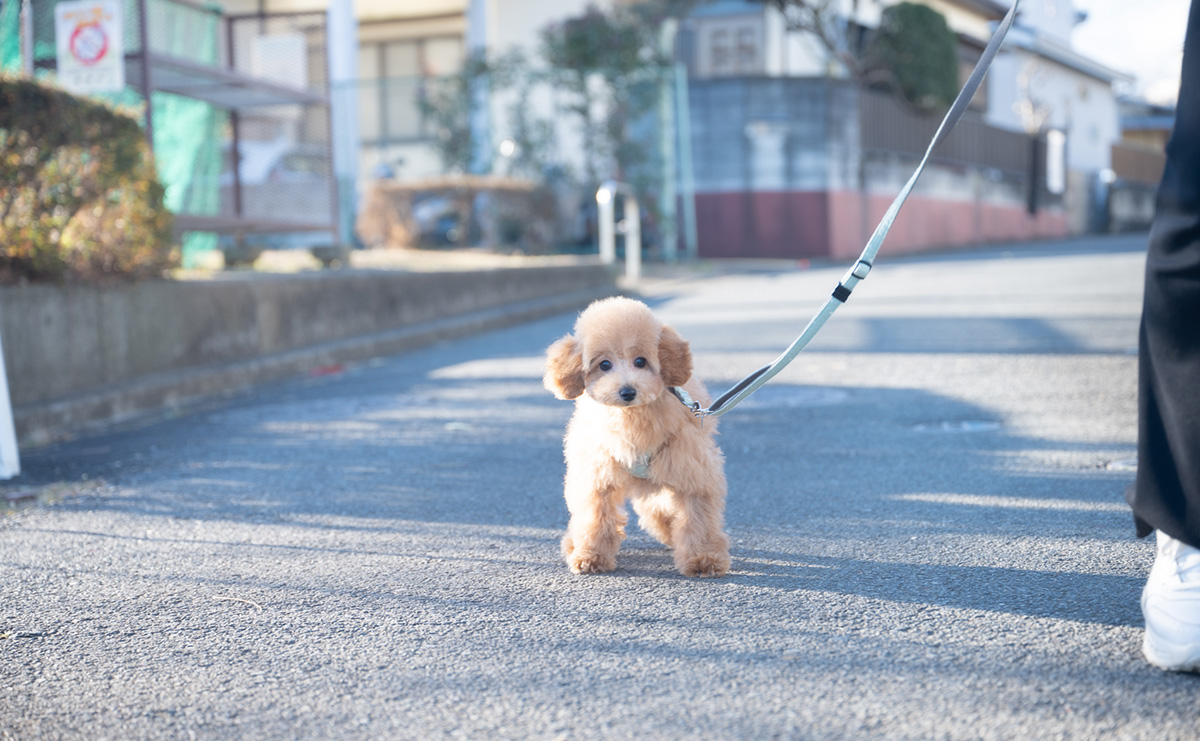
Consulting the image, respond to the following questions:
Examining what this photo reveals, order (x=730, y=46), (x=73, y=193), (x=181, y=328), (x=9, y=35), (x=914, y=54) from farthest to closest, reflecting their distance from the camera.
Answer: (x=914, y=54), (x=730, y=46), (x=9, y=35), (x=181, y=328), (x=73, y=193)

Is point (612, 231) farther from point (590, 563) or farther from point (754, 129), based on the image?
point (590, 563)

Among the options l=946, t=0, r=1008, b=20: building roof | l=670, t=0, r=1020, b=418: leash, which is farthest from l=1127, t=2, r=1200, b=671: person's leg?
l=946, t=0, r=1008, b=20: building roof

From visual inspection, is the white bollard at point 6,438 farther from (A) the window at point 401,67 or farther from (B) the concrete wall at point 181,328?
(A) the window at point 401,67

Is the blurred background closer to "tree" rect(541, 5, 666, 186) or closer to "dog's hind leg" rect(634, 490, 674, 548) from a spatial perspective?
"tree" rect(541, 5, 666, 186)

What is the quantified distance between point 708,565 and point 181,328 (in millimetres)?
5411

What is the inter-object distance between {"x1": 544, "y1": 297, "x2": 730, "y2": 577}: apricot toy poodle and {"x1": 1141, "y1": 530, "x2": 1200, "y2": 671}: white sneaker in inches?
45.0

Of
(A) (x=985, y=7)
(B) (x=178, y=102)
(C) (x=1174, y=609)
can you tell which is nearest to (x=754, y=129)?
(B) (x=178, y=102)

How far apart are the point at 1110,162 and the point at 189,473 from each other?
40.9 m

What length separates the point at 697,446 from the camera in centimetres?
317

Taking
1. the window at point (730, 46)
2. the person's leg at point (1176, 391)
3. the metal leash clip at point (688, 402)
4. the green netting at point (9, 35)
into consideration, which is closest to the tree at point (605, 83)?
the window at point (730, 46)

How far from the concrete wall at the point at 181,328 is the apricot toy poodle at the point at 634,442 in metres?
3.87

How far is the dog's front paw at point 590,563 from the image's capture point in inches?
128

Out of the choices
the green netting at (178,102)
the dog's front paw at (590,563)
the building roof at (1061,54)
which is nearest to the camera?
the dog's front paw at (590,563)

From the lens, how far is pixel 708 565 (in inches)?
125
